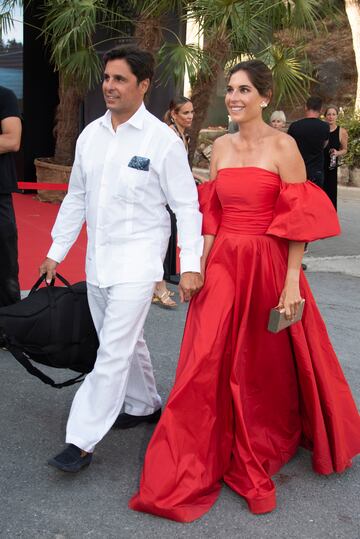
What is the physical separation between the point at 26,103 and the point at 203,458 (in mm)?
10217

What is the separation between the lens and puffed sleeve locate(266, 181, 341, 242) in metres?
3.26

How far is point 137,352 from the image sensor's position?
146 inches

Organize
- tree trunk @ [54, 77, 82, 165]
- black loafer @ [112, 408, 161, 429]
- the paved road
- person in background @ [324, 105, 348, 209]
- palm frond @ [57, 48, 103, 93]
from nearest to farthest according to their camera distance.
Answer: the paved road → black loafer @ [112, 408, 161, 429] → person in background @ [324, 105, 348, 209] → palm frond @ [57, 48, 103, 93] → tree trunk @ [54, 77, 82, 165]

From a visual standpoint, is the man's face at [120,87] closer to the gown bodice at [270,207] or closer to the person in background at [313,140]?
the gown bodice at [270,207]

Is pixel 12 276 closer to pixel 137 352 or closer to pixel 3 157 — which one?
pixel 3 157

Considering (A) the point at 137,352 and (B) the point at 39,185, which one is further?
(B) the point at 39,185

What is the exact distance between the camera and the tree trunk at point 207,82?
993cm

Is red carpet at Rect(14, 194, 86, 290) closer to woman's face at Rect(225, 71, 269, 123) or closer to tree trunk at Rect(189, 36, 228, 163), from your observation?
tree trunk at Rect(189, 36, 228, 163)

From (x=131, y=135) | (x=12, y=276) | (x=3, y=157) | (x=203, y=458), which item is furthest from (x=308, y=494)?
(x=3, y=157)

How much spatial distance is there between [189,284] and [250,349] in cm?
42

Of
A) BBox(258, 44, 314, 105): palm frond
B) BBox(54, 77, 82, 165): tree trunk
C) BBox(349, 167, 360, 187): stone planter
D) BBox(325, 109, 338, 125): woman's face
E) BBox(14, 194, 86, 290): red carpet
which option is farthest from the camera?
BBox(349, 167, 360, 187): stone planter

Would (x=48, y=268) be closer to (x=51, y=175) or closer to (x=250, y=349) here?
(x=250, y=349)

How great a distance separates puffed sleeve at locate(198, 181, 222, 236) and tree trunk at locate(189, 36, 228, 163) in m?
6.06

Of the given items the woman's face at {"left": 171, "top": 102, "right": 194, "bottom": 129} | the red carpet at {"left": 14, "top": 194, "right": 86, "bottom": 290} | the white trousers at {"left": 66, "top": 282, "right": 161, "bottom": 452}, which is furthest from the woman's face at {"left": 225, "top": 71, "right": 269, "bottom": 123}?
the red carpet at {"left": 14, "top": 194, "right": 86, "bottom": 290}
